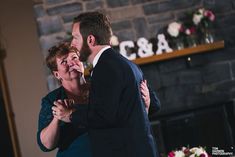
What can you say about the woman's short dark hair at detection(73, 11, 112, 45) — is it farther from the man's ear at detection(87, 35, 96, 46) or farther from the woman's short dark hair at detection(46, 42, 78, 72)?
the woman's short dark hair at detection(46, 42, 78, 72)

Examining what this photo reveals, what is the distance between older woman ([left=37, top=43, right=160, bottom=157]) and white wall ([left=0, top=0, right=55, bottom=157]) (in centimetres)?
274

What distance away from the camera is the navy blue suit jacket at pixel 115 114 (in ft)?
5.14

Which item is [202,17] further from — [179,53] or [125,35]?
[125,35]

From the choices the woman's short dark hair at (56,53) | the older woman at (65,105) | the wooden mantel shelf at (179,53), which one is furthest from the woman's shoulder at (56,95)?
the wooden mantel shelf at (179,53)

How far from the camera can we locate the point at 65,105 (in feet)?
5.48

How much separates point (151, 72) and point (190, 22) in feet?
1.99

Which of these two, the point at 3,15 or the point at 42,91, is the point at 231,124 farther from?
the point at 3,15

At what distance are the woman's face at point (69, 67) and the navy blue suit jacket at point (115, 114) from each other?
0.83 ft

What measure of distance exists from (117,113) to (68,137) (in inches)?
12.9

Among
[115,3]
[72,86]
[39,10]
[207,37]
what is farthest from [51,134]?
[207,37]

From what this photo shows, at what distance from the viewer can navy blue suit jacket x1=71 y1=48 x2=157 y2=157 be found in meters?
1.57

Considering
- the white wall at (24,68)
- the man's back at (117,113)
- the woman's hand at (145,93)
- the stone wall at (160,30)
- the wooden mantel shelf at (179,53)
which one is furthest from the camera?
the white wall at (24,68)

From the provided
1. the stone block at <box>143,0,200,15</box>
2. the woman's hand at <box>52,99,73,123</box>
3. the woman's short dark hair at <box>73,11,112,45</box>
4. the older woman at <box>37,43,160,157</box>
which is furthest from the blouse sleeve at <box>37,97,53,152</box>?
the stone block at <box>143,0,200,15</box>

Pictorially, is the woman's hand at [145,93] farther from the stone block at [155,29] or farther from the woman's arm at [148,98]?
the stone block at [155,29]
